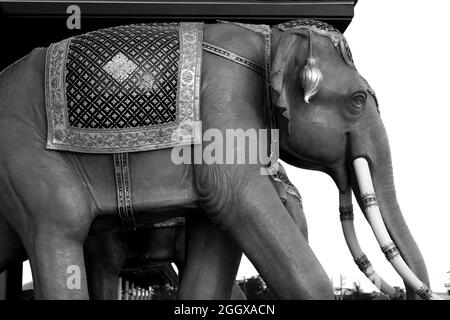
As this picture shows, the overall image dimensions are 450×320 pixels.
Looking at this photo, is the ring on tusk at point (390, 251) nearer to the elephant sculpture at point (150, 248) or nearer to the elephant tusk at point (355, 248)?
the elephant tusk at point (355, 248)

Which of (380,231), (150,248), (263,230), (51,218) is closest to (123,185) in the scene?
(51,218)

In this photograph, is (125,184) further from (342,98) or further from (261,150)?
Answer: (342,98)

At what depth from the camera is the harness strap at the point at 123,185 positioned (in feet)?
11.5

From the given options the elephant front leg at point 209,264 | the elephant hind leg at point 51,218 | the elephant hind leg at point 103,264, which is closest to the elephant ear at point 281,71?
the elephant front leg at point 209,264

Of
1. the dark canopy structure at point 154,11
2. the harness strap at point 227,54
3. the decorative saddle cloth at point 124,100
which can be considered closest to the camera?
the decorative saddle cloth at point 124,100

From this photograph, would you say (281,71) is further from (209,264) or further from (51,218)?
(51,218)

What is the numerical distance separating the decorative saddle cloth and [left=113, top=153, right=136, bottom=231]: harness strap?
0.12 feet

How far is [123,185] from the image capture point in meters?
3.50

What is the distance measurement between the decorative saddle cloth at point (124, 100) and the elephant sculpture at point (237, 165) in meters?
0.01

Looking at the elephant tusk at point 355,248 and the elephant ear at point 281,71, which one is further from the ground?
the elephant ear at point 281,71

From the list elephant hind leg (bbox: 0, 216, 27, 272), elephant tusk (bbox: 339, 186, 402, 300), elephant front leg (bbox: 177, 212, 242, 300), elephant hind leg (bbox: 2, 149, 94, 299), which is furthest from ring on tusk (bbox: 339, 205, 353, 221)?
elephant hind leg (bbox: 0, 216, 27, 272)

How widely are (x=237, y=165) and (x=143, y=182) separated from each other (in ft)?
1.09

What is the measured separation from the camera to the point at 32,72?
363 centimetres

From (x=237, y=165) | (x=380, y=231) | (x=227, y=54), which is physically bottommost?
(x=380, y=231)
